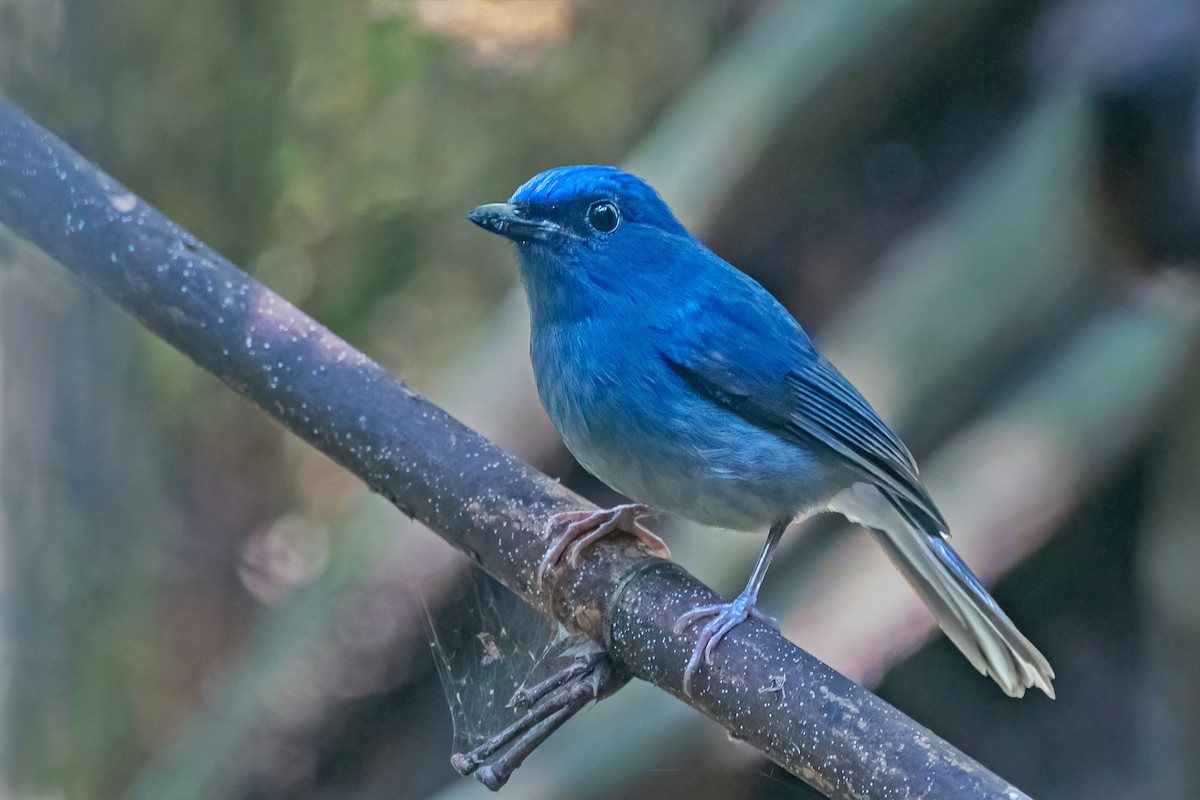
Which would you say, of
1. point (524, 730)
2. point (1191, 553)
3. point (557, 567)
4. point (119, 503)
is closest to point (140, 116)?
point (119, 503)

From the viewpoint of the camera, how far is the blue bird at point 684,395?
95.0 inches

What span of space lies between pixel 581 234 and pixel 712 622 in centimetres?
92

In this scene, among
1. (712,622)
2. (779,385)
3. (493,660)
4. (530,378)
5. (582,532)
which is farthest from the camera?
(530,378)

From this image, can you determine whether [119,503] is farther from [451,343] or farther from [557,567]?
[557,567]

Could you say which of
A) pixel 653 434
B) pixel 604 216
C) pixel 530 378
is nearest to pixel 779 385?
pixel 653 434

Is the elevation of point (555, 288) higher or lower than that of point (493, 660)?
higher

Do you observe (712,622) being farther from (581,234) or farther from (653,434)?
(581,234)

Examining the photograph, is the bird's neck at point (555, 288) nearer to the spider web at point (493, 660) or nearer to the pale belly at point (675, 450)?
the pale belly at point (675, 450)

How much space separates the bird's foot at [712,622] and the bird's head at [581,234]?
2.45 ft

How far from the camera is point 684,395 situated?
247cm

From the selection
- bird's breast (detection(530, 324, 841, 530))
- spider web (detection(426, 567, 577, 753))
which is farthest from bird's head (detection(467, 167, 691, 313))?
spider web (detection(426, 567, 577, 753))

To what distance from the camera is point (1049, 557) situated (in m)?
3.97

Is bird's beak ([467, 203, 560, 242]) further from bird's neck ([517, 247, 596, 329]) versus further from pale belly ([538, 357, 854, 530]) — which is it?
pale belly ([538, 357, 854, 530])

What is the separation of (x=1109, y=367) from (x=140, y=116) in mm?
3561
